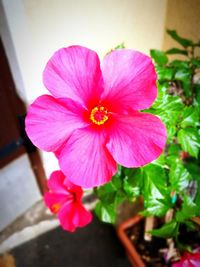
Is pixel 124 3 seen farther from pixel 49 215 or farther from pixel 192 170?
pixel 49 215

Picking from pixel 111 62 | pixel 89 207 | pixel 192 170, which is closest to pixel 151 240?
pixel 89 207

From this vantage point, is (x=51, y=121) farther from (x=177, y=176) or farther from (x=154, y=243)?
(x=154, y=243)

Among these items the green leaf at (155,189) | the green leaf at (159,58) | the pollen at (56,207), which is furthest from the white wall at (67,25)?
the green leaf at (155,189)

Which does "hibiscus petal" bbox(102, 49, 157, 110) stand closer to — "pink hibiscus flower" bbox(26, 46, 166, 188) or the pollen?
"pink hibiscus flower" bbox(26, 46, 166, 188)

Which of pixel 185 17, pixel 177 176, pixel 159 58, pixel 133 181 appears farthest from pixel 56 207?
pixel 185 17

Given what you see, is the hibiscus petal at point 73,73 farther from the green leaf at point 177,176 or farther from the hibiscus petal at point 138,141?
the green leaf at point 177,176

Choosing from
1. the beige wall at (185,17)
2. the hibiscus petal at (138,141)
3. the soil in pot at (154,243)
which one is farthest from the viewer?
the soil in pot at (154,243)

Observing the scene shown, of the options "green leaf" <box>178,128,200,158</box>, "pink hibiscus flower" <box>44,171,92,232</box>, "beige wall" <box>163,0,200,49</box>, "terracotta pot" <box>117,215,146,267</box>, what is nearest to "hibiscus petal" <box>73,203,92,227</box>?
"pink hibiscus flower" <box>44,171,92,232</box>
